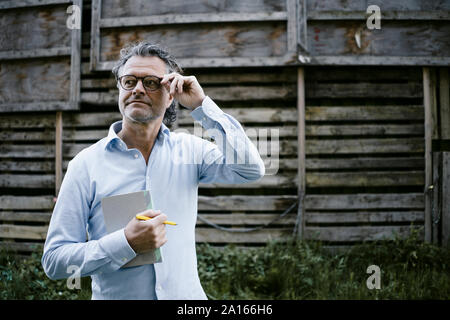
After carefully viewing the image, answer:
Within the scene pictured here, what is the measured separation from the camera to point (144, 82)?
1389mm

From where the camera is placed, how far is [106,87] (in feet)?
12.7

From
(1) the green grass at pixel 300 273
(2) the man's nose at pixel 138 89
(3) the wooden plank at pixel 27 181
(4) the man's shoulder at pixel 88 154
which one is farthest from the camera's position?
(3) the wooden plank at pixel 27 181

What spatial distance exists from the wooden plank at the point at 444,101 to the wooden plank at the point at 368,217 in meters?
1.08

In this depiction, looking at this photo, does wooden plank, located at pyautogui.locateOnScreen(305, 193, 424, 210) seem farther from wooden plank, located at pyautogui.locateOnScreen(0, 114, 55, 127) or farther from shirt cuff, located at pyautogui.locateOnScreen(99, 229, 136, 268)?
wooden plank, located at pyautogui.locateOnScreen(0, 114, 55, 127)

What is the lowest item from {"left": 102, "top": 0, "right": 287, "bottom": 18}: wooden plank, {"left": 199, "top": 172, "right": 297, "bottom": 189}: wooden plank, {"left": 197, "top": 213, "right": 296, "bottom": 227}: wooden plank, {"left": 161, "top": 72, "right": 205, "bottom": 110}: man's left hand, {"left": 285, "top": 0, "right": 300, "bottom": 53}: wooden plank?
{"left": 197, "top": 213, "right": 296, "bottom": 227}: wooden plank

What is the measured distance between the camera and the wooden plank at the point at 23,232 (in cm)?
375

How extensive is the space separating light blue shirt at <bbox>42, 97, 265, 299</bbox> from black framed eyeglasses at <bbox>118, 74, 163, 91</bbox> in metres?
0.25

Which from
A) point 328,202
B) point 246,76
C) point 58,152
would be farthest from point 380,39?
point 58,152

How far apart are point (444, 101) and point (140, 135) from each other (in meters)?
3.97

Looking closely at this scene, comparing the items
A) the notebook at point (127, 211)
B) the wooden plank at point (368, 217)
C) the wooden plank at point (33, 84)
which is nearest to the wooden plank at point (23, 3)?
the wooden plank at point (33, 84)

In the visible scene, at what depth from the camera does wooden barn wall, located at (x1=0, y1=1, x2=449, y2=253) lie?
3582 mm

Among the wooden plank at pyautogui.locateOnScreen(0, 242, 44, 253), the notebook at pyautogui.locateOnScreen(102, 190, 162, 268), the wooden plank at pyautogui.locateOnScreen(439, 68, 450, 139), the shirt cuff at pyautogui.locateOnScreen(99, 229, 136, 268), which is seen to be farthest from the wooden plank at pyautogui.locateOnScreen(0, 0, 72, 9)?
the wooden plank at pyautogui.locateOnScreen(439, 68, 450, 139)

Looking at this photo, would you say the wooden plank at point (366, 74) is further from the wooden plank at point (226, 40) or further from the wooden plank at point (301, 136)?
the wooden plank at point (226, 40)

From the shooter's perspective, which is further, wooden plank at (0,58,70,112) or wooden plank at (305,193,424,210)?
wooden plank at (0,58,70,112)
